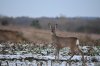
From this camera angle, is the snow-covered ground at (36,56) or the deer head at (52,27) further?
the deer head at (52,27)

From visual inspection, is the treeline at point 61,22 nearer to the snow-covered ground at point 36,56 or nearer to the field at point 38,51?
the field at point 38,51

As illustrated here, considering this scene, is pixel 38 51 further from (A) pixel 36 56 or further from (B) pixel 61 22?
(B) pixel 61 22

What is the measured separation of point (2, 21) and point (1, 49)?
0.56m

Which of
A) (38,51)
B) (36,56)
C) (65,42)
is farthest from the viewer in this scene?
(65,42)

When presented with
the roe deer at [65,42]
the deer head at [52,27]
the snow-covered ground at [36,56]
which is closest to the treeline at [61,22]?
the deer head at [52,27]

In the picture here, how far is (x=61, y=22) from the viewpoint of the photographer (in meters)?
6.20

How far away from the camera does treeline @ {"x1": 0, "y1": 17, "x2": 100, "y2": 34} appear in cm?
614

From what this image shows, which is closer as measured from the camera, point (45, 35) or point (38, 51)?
point (38, 51)

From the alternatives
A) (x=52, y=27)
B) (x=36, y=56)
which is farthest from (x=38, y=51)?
(x=52, y=27)

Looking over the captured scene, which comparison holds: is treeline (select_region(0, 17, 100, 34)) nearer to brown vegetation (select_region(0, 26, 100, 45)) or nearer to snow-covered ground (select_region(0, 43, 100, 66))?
brown vegetation (select_region(0, 26, 100, 45))

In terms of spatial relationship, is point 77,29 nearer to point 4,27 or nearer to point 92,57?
point 92,57

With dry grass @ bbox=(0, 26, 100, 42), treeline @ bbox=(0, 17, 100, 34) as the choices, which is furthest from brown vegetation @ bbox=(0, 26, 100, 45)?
treeline @ bbox=(0, 17, 100, 34)

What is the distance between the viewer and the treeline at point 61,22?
614cm

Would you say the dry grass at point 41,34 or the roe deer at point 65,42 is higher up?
the dry grass at point 41,34
